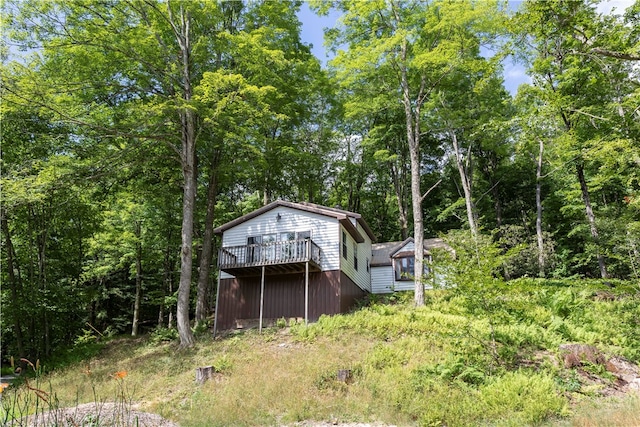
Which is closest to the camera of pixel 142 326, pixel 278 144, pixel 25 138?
pixel 25 138

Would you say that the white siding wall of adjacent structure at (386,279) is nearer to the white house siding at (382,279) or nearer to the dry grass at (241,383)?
the white house siding at (382,279)

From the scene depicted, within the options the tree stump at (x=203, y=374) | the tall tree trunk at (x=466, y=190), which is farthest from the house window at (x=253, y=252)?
the tall tree trunk at (x=466, y=190)

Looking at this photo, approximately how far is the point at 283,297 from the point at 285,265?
1.98m

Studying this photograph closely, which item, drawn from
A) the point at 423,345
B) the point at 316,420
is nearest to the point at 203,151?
the point at 423,345

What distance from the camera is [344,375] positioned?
10570 millimetres

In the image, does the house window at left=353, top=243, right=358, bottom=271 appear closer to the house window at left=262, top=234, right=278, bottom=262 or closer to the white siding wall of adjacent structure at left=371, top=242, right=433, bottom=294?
the white siding wall of adjacent structure at left=371, top=242, right=433, bottom=294

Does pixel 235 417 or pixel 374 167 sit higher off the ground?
pixel 374 167

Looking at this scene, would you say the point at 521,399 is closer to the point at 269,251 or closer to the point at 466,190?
the point at 269,251

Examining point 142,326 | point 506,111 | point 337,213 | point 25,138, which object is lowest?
point 142,326

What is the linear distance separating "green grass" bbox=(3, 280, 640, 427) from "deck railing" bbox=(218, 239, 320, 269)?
2.96m

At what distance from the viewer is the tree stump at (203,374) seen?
1195 centimetres

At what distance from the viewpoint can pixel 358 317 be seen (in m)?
16.1

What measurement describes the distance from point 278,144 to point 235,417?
1701 cm

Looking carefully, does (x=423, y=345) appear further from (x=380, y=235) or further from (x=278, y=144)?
(x=380, y=235)
